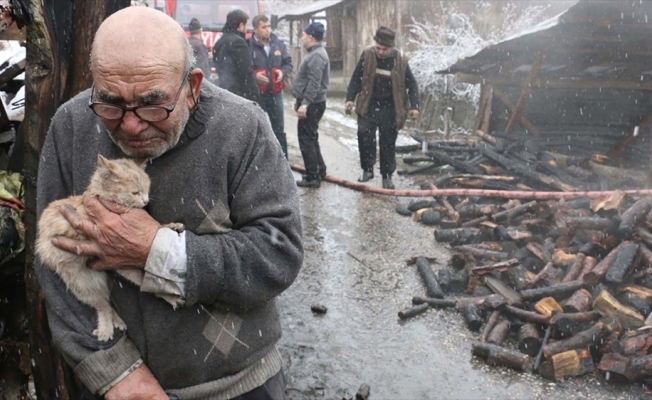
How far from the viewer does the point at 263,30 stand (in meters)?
9.25

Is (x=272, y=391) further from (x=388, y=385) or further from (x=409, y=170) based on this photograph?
(x=409, y=170)

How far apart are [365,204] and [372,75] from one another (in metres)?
2.12

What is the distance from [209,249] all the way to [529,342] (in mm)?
3714

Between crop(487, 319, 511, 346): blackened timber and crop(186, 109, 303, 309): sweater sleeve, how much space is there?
10.9 ft

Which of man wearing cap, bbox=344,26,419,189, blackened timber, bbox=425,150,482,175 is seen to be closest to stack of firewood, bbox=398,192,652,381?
man wearing cap, bbox=344,26,419,189

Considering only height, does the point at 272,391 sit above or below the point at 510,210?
above

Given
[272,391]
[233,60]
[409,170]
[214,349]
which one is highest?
[233,60]

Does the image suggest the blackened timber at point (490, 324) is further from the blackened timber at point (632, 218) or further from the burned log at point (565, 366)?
the blackened timber at point (632, 218)

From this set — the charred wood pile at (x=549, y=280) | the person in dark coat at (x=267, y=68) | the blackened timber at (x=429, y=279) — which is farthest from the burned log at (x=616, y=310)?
the person in dark coat at (x=267, y=68)

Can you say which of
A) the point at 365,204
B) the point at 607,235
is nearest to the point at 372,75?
the point at 365,204

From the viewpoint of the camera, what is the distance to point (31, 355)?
3037mm

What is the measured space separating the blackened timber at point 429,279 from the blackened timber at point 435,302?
130 millimetres

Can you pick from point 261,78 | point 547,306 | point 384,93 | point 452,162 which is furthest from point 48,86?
point 452,162

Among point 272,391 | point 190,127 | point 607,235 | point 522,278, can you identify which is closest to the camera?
point 190,127
